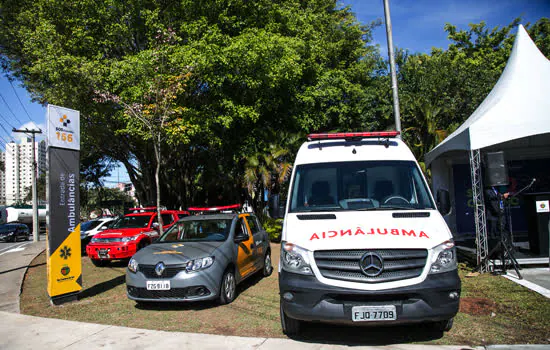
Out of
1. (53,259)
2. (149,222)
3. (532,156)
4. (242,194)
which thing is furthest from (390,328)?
(242,194)

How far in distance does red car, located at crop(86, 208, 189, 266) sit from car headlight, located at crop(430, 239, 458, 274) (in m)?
9.36

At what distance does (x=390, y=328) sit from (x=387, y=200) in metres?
1.66

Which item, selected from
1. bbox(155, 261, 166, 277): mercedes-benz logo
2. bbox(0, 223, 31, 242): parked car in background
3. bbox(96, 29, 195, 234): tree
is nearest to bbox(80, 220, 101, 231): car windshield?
bbox(96, 29, 195, 234): tree

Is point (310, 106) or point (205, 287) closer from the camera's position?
point (205, 287)

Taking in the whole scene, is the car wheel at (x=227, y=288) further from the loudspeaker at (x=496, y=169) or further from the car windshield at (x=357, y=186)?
the loudspeaker at (x=496, y=169)

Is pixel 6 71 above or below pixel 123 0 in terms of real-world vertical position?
below

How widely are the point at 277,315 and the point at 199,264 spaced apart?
1480 millimetres

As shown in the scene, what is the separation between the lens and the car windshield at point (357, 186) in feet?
18.2

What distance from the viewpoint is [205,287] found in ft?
21.6

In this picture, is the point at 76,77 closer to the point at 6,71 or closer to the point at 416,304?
the point at 6,71

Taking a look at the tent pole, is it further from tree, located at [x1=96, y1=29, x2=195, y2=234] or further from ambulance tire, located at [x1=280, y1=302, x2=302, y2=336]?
tree, located at [x1=96, y1=29, x2=195, y2=234]

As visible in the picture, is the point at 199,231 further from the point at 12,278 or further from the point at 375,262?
the point at 12,278

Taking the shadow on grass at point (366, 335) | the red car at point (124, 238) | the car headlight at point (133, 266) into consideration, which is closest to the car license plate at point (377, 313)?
the shadow on grass at point (366, 335)

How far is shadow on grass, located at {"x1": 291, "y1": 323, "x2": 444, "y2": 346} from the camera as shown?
496cm
